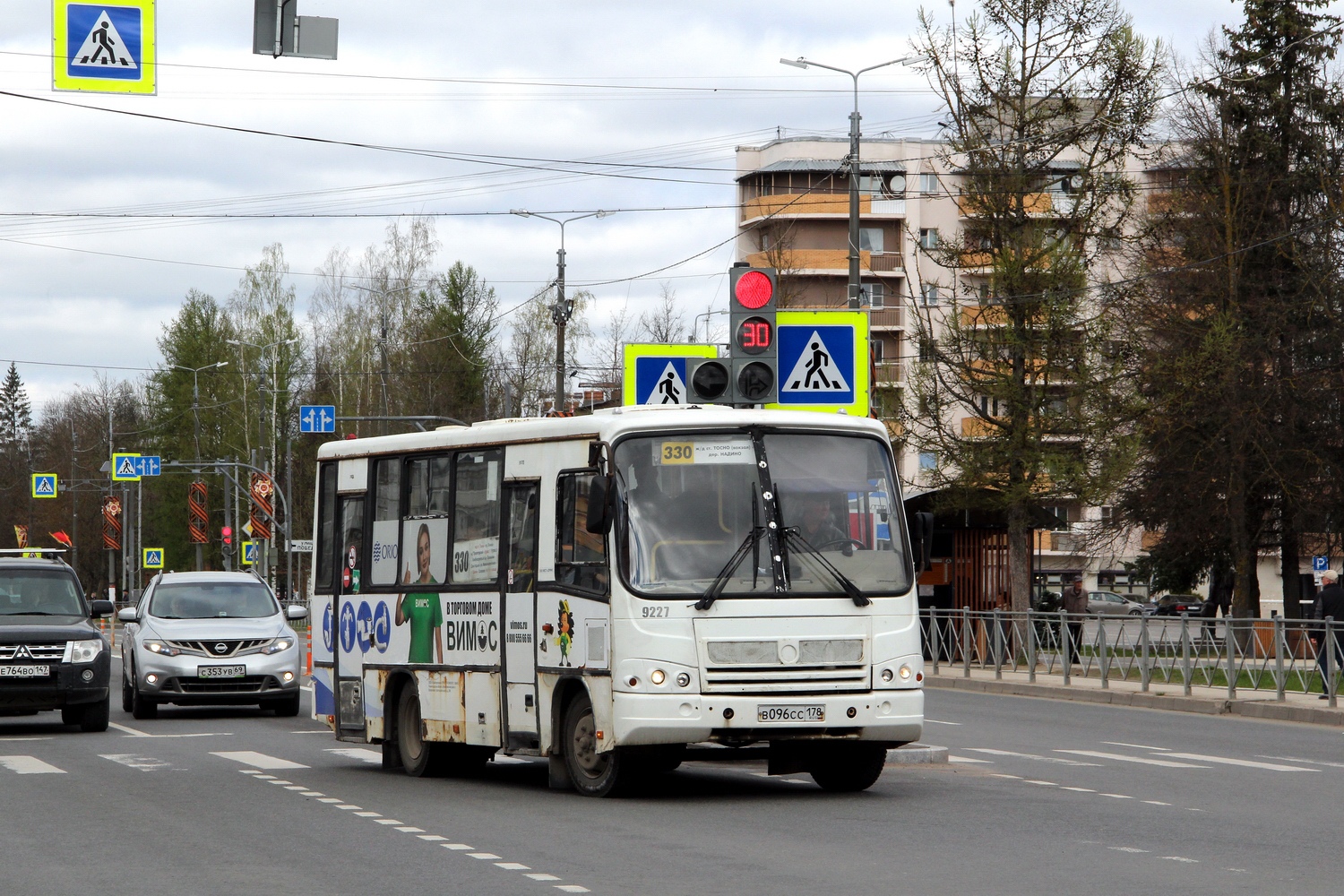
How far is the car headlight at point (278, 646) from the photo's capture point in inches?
922

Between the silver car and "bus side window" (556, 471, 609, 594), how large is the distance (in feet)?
29.3

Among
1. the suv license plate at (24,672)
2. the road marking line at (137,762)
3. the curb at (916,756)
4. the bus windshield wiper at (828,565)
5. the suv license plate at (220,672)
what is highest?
the bus windshield wiper at (828,565)

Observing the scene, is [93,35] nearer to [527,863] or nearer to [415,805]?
[415,805]

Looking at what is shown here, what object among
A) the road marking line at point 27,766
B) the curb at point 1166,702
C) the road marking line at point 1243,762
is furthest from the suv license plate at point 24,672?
the curb at point 1166,702

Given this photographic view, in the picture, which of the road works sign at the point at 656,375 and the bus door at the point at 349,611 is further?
the road works sign at the point at 656,375

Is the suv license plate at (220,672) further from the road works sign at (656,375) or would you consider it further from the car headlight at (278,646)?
the road works sign at (656,375)

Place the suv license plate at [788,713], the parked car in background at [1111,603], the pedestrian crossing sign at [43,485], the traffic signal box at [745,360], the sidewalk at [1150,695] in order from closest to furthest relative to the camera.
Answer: the suv license plate at [788,713]
the traffic signal box at [745,360]
the sidewalk at [1150,695]
the pedestrian crossing sign at [43,485]
the parked car in background at [1111,603]

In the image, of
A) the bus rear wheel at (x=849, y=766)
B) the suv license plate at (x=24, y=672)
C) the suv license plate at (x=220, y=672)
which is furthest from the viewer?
the suv license plate at (x=220, y=672)

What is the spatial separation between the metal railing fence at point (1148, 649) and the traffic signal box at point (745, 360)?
10483 mm

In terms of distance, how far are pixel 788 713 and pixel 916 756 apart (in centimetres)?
413

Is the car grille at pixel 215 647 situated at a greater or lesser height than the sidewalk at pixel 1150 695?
greater

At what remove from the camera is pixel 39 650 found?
2061 cm

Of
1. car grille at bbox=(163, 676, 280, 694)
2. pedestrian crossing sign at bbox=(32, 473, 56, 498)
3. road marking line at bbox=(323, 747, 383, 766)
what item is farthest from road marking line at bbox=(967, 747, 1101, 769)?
pedestrian crossing sign at bbox=(32, 473, 56, 498)

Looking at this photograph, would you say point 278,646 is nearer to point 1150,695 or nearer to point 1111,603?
point 1150,695
